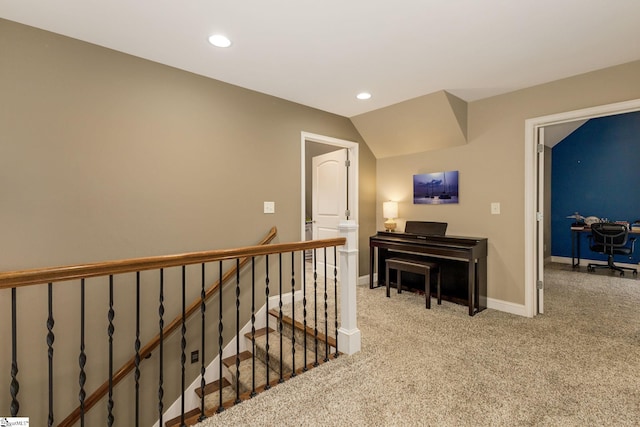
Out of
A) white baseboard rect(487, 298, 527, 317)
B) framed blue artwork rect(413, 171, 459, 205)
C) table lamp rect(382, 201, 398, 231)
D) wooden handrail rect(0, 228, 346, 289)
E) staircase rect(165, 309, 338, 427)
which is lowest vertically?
staircase rect(165, 309, 338, 427)

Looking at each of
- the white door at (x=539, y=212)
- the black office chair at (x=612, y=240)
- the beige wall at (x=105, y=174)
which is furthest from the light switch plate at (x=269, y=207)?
the black office chair at (x=612, y=240)

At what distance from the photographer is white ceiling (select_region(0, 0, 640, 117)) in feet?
6.16

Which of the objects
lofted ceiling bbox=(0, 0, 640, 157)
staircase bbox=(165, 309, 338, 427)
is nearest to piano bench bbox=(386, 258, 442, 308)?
staircase bbox=(165, 309, 338, 427)

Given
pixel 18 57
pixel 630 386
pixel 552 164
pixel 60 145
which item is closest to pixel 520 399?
pixel 630 386

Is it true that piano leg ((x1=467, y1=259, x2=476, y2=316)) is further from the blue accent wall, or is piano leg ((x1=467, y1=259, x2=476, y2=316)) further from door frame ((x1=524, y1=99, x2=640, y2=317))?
the blue accent wall

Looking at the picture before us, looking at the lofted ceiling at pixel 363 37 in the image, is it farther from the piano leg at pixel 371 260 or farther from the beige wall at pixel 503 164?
the piano leg at pixel 371 260

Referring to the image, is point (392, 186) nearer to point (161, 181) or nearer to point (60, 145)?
point (161, 181)

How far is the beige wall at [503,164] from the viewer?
9.43 feet

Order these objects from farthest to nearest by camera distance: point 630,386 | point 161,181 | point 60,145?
1. point 161,181
2. point 60,145
3. point 630,386

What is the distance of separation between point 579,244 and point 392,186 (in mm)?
4289

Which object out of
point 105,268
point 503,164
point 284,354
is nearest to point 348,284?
point 284,354

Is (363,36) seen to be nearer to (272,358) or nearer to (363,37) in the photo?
(363,37)

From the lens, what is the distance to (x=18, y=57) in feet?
6.79

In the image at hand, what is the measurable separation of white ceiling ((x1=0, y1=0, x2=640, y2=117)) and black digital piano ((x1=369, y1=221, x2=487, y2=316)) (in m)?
1.67
